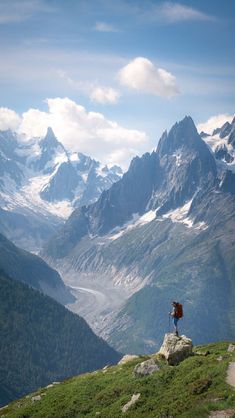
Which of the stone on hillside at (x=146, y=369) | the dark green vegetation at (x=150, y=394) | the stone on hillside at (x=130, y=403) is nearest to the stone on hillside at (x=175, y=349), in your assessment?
the dark green vegetation at (x=150, y=394)

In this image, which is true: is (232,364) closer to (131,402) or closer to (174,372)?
(174,372)

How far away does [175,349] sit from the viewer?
7156 cm

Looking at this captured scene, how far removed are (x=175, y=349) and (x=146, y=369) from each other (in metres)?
4.49

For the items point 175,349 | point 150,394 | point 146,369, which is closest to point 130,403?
point 150,394

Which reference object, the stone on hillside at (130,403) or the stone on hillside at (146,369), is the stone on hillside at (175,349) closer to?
the stone on hillside at (146,369)

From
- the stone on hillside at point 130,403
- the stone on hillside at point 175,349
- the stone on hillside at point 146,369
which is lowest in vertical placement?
the stone on hillside at point 130,403

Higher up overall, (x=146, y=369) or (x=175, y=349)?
(x=175, y=349)

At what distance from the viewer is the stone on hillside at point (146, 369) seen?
6994cm

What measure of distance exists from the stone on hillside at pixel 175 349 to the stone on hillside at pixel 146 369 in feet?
6.45

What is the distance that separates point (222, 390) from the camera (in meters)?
57.3

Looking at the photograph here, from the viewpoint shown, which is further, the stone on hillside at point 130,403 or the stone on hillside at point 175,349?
the stone on hillside at point 175,349

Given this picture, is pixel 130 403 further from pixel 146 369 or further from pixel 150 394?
pixel 146 369

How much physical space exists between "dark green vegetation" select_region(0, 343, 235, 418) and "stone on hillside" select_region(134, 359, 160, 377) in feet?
3.17

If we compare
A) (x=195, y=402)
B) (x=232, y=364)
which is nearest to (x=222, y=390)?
(x=195, y=402)
